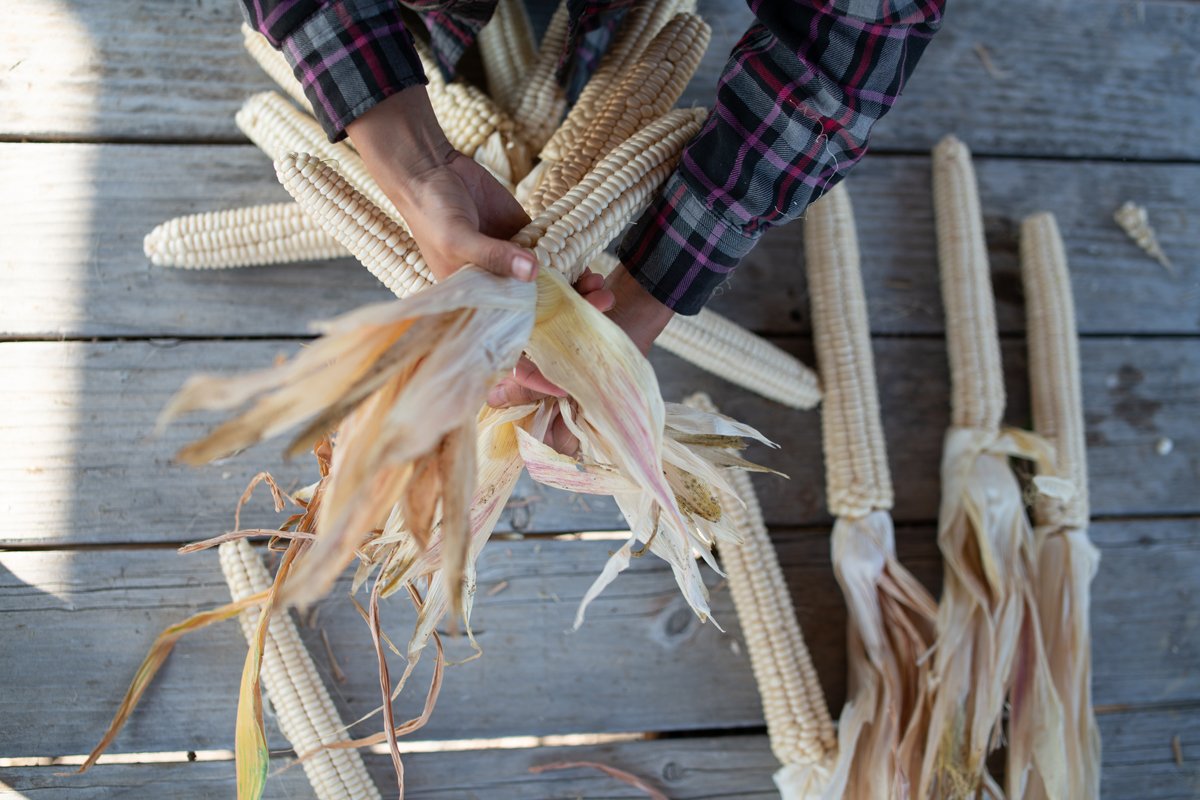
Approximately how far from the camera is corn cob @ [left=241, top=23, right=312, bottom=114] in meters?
1.12

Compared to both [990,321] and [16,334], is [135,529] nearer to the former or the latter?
[16,334]

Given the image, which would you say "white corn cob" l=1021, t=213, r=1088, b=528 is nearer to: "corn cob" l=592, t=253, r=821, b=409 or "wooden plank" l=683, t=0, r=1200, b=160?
"wooden plank" l=683, t=0, r=1200, b=160

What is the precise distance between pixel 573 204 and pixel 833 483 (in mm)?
670

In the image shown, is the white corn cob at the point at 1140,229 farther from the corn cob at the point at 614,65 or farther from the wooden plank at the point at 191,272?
the corn cob at the point at 614,65

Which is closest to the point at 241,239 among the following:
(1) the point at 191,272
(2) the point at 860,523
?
(1) the point at 191,272

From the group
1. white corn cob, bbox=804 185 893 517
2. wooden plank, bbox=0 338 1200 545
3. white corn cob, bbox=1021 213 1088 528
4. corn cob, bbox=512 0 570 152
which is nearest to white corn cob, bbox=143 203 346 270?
wooden plank, bbox=0 338 1200 545

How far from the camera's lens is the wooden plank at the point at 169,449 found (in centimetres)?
116

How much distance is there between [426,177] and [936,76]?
1026mm

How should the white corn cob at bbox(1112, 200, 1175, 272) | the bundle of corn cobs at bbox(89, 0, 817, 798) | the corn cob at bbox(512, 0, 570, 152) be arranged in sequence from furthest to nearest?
1. the white corn cob at bbox(1112, 200, 1175, 272)
2. the corn cob at bbox(512, 0, 570, 152)
3. the bundle of corn cobs at bbox(89, 0, 817, 798)

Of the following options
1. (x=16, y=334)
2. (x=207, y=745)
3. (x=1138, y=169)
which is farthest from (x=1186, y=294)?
(x=16, y=334)

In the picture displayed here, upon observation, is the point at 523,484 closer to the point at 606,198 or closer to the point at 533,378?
the point at 533,378

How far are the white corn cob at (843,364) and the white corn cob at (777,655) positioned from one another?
153mm

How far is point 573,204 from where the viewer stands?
757 millimetres

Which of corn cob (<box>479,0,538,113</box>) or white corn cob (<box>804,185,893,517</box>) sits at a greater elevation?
corn cob (<box>479,0,538,113</box>)
